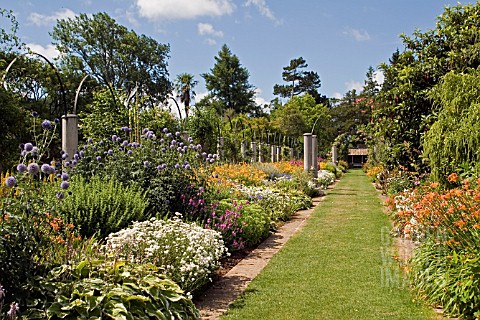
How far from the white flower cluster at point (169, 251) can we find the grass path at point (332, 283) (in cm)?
A: 52

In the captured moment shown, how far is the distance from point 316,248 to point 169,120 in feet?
38.7

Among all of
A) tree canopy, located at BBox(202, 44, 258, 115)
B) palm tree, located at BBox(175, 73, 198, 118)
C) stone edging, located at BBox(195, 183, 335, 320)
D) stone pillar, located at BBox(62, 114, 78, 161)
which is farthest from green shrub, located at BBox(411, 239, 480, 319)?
tree canopy, located at BBox(202, 44, 258, 115)

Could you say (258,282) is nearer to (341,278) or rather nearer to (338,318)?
(341,278)

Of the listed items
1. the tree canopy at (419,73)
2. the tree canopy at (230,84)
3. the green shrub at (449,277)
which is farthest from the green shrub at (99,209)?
the tree canopy at (230,84)

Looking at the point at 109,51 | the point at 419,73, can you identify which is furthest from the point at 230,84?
the point at 419,73

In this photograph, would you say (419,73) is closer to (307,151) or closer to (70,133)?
(70,133)

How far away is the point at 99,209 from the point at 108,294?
7.89ft

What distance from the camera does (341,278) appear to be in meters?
5.50

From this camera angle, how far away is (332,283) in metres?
5.28

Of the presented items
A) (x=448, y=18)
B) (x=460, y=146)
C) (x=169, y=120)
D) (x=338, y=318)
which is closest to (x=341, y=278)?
(x=338, y=318)

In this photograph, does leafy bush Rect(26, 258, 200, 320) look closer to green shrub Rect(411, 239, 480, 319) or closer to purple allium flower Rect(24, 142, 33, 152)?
purple allium flower Rect(24, 142, 33, 152)

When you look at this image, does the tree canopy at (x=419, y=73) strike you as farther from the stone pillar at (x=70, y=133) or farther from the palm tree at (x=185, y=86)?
the palm tree at (x=185, y=86)

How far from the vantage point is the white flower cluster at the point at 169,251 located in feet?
15.3

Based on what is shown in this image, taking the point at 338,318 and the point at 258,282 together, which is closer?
the point at 338,318
